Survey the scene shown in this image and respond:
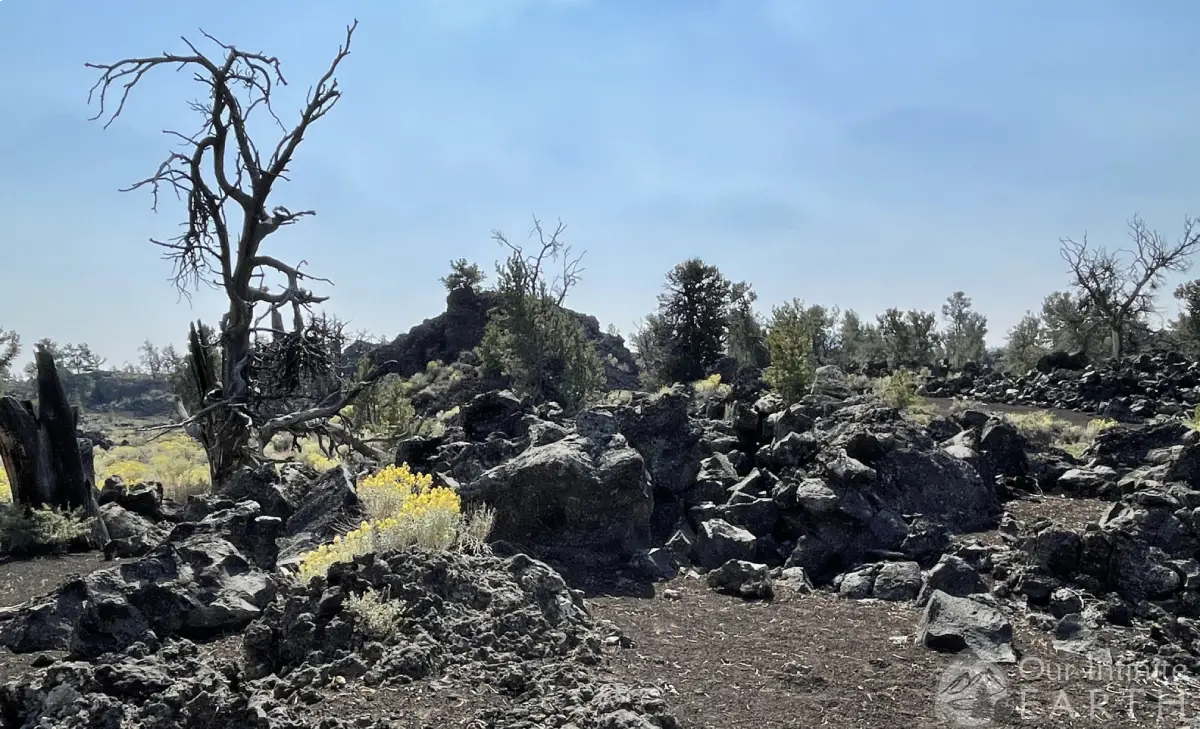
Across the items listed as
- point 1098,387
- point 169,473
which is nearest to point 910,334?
point 1098,387

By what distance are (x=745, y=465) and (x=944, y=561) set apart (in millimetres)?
4470

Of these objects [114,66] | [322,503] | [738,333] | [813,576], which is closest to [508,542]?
[322,503]

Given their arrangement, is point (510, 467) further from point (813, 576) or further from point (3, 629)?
point (3, 629)

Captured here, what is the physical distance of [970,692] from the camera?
5020 millimetres

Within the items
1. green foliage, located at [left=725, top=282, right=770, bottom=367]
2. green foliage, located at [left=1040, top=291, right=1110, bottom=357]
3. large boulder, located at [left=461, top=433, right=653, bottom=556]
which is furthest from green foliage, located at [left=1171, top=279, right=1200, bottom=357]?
large boulder, located at [left=461, top=433, right=653, bottom=556]

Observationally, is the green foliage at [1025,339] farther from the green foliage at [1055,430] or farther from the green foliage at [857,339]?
the green foliage at [1055,430]

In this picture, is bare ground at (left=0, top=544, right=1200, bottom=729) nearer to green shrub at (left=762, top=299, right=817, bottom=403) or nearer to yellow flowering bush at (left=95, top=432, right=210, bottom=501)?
yellow flowering bush at (left=95, top=432, right=210, bottom=501)

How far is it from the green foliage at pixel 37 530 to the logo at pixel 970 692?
918 centimetres

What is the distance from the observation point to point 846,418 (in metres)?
12.4

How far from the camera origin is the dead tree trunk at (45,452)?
10172mm

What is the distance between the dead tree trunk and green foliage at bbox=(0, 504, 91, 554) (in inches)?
15.4

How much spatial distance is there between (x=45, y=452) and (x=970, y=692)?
10.8m

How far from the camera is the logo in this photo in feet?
15.4

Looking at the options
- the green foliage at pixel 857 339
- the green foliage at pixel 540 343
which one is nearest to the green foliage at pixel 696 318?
the green foliage at pixel 540 343
